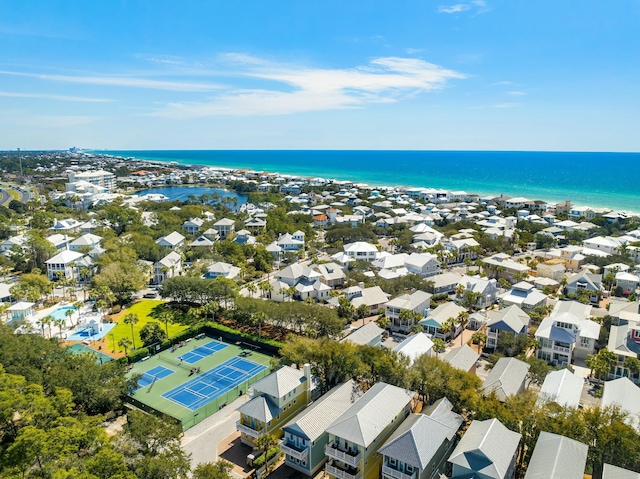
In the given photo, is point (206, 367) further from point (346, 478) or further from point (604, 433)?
point (604, 433)

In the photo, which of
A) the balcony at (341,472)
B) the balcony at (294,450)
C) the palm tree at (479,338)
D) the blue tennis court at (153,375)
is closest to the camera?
the balcony at (341,472)

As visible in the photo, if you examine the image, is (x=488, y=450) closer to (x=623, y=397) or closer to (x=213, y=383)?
(x=623, y=397)

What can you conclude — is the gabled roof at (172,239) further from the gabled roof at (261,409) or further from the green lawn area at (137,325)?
the gabled roof at (261,409)

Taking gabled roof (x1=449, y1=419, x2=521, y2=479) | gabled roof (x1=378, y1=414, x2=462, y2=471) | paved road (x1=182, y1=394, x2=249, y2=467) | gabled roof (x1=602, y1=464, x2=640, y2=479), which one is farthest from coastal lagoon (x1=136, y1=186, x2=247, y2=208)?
gabled roof (x1=602, y1=464, x2=640, y2=479)

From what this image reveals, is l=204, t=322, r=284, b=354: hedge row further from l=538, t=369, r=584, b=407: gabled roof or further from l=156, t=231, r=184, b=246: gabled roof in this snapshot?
l=156, t=231, r=184, b=246: gabled roof

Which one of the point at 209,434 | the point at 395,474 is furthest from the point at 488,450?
the point at 209,434

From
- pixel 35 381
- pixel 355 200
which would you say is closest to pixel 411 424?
pixel 35 381

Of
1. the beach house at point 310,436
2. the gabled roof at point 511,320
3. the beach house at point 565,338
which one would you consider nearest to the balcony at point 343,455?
the beach house at point 310,436
